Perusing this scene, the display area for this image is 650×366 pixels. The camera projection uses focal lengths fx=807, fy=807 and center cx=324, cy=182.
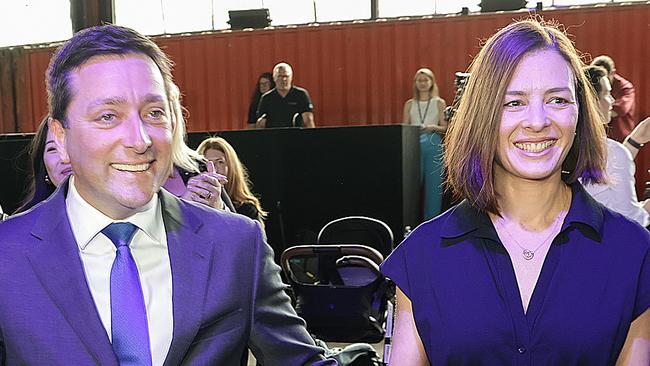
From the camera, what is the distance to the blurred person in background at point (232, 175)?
3.99 m

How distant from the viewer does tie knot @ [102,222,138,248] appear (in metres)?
1.48

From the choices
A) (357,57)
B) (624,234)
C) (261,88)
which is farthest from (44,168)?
(357,57)

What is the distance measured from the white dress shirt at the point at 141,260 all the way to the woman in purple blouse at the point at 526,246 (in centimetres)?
49

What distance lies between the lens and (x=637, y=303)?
161 cm

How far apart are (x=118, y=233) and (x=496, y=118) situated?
770 mm

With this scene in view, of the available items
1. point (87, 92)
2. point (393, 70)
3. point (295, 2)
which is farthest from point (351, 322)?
point (295, 2)

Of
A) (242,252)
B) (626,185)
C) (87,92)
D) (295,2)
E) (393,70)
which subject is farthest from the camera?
(295,2)

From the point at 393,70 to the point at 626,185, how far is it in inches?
238

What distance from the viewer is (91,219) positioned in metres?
1.49

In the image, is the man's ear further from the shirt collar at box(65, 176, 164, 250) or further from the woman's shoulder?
the woman's shoulder

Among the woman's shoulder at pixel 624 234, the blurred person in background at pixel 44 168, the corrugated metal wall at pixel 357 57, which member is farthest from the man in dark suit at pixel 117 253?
the corrugated metal wall at pixel 357 57

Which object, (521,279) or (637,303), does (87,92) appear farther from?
(637,303)

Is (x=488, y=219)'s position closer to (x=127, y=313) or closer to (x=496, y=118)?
(x=496, y=118)

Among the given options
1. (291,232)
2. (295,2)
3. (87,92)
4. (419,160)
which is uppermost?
(295,2)
